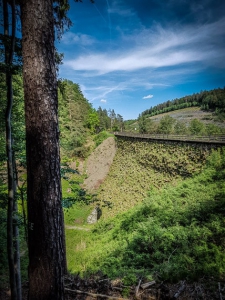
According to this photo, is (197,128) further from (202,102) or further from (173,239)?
(202,102)

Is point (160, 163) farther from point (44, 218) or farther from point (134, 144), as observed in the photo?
point (44, 218)

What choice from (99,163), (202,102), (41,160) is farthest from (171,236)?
(202,102)

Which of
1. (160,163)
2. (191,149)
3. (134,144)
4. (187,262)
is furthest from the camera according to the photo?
(134,144)

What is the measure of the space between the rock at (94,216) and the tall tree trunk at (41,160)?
1833 centimetres

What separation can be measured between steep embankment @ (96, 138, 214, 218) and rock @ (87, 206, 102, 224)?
0.82 metres

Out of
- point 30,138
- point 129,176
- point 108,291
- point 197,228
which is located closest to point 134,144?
point 129,176

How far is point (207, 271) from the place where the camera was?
5.15 metres

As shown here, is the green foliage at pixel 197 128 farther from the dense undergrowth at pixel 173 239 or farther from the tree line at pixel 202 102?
the dense undergrowth at pixel 173 239

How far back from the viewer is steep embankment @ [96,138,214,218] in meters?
16.1

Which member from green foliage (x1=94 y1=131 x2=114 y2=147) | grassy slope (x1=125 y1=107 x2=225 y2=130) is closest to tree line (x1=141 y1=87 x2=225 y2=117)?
grassy slope (x1=125 y1=107 x2=225 y2=130)

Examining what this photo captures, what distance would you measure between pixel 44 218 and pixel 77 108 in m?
35.7

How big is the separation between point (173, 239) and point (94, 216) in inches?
529

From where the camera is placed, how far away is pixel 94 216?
19922mm

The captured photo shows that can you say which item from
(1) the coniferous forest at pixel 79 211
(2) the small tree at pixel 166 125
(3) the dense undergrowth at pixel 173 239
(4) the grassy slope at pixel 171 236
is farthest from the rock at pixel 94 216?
(2) the small tree at pixel 166 125
